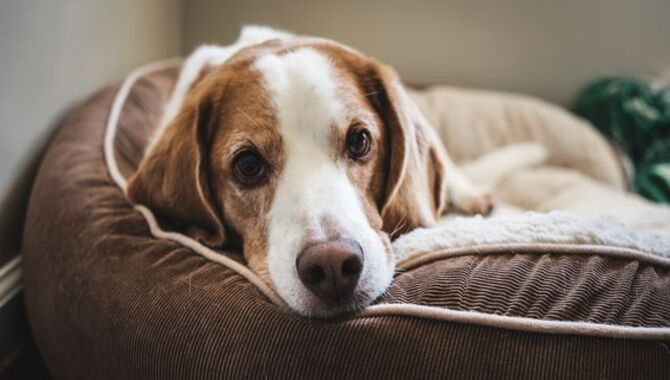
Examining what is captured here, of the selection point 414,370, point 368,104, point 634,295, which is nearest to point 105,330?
point 414,370

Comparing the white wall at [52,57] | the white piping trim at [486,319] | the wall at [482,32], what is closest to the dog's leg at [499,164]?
the wall at [482,32]

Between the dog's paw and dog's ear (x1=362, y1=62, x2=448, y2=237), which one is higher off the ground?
dog's ear (x1=362, y1=62, x2=448, y2=237)

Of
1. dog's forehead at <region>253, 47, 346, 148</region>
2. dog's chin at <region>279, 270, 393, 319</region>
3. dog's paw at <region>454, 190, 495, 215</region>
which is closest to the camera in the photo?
dog's chin at <region>279, 270, 393, 319</region>

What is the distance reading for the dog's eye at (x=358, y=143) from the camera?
55.9 inches

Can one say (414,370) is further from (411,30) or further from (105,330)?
(411,30)

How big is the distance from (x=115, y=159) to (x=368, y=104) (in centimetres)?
74

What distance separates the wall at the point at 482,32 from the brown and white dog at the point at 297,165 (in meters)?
1.60

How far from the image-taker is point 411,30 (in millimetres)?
3193

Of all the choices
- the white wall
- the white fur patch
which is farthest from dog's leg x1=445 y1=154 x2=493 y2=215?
the white wall

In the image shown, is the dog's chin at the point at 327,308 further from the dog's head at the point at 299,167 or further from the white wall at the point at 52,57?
the white wall at the point at 52,57

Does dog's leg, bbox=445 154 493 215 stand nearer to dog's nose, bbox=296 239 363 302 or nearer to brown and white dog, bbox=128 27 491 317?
brown and white dog, bbox=128 27 491 317

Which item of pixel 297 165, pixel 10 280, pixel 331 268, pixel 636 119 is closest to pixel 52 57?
pixel 10 280

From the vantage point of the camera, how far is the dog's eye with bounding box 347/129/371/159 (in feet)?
4.66

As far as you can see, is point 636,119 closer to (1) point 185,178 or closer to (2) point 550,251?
(2) point 550,251
